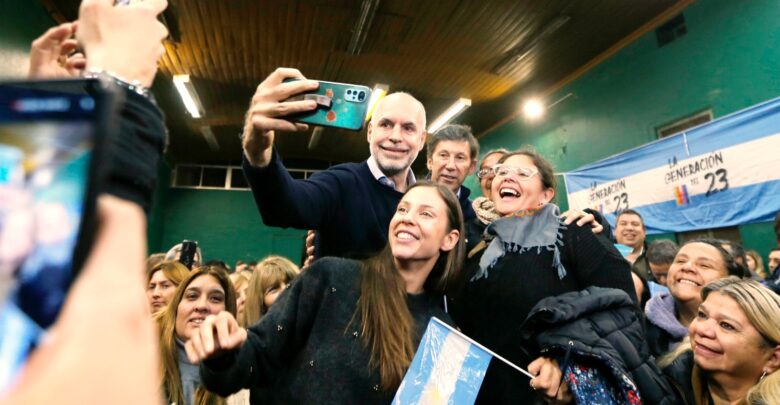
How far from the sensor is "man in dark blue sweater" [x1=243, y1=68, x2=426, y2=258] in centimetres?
134

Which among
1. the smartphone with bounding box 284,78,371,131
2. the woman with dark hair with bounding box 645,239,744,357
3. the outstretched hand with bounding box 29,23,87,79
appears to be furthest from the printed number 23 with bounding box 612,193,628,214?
the outstretched hand with bounding box 29,23,87,79

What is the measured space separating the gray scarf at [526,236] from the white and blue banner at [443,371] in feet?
2.11

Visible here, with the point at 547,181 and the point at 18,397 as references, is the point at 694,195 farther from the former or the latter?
the point at 18,397

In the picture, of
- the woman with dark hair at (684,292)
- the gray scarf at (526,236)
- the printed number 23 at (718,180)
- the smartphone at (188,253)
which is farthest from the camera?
the printed number 23 at (718,180)

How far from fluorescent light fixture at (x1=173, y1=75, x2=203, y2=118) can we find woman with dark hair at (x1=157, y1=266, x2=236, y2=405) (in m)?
6.72

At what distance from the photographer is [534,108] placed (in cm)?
955

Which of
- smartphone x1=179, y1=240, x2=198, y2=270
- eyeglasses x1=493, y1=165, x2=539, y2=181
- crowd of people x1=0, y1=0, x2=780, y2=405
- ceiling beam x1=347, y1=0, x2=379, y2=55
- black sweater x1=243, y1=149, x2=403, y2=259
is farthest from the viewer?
ceiling beam x1=347, y1=0, x2=379, y2=55

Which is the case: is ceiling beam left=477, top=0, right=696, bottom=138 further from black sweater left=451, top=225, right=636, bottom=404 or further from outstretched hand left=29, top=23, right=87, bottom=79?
outstretched hand left=29, top=23, right=87, bottom=79

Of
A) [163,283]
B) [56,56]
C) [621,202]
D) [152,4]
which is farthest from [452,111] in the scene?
[152,4]

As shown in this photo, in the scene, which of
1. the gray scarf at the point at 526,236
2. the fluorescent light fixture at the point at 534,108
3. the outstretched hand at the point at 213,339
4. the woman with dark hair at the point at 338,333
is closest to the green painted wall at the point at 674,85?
the fluorescent light fixture at the point at 534,108

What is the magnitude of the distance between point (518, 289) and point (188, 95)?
344 inches

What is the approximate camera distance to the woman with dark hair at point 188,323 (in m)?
2.19

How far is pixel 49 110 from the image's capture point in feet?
1.38

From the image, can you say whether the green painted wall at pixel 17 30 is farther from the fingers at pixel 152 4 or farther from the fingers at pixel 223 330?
the fingers at pixel 152 4
